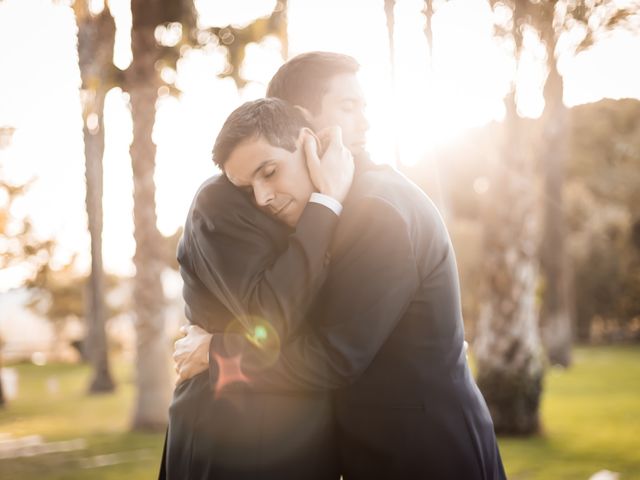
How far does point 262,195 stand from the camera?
2.46m

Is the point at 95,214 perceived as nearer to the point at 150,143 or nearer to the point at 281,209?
the point at 150,143

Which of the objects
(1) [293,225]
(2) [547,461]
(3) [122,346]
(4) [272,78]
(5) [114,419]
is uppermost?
(4) [272,78]

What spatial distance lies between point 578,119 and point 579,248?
9478mm

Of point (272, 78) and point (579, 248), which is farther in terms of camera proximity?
point (579, 248)

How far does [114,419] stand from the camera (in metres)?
13.3

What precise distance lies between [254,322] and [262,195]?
41 cm

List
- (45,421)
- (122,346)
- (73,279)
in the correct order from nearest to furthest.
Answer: (45,421) → (73,279) → (122,346)

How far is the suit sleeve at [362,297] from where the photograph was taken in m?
2.28

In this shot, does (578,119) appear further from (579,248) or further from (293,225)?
(293,225)

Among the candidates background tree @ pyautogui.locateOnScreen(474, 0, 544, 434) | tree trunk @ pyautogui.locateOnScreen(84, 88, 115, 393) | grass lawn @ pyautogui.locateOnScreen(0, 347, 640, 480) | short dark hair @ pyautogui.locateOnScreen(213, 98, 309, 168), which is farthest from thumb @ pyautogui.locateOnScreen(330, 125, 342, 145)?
tree trunk @ pyautogui.locateOnScreen(84, 88, 115, 393)

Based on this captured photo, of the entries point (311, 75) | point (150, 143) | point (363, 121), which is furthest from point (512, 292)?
point (311, 75)

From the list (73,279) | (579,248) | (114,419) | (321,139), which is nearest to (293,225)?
(321,139)

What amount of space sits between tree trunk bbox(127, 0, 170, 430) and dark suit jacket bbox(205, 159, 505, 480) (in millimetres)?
8828

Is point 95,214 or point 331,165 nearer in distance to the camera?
point 331,165
